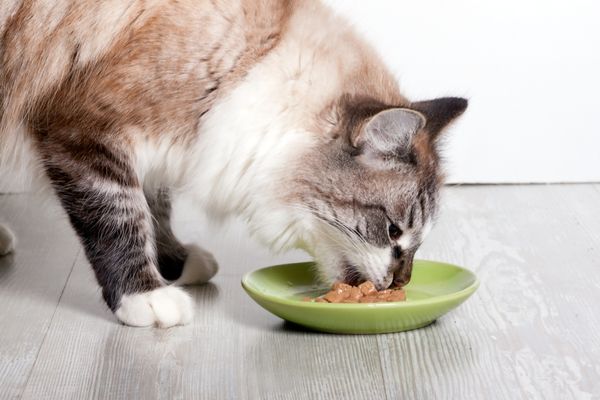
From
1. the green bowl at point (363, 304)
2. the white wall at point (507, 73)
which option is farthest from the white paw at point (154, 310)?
the white wall at point (507, 73)

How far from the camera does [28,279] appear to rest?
2.77 metres

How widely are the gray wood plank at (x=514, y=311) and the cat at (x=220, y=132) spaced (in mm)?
234

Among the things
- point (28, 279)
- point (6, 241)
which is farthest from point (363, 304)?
point (6, 241)

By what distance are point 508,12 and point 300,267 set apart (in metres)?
1.57

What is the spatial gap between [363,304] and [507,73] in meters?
1.82

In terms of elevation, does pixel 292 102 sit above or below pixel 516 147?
above

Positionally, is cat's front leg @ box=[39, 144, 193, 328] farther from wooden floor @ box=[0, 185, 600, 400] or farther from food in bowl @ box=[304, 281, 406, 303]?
food in bowl @ box=[304, 281, 406, 303]

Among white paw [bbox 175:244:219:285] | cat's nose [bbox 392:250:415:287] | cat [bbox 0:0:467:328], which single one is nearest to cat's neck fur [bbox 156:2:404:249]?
cat [bbox 0:0:467:328]

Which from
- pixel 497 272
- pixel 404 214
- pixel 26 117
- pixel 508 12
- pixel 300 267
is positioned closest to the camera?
pixel 404 214

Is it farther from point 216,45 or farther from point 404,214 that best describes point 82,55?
point 404,214

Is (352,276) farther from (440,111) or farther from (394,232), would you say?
(440,111)

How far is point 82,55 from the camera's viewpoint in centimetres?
232

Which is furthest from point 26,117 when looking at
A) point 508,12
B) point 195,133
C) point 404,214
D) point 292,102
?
point 508,12

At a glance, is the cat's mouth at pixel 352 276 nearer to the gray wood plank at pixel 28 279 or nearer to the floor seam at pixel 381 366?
the floor seam at pixel 381 366
